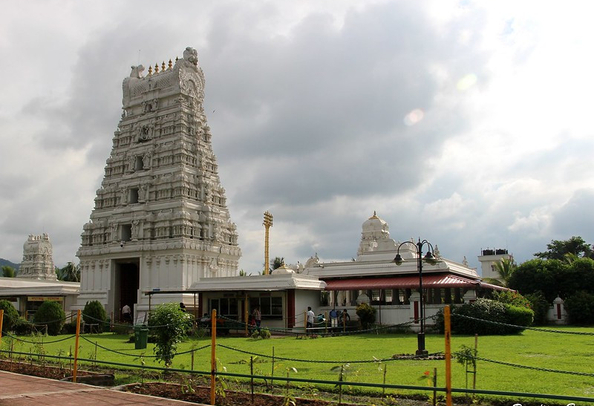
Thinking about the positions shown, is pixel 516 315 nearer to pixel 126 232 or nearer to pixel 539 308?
pixel 539 308

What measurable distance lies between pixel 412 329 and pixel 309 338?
249 inches

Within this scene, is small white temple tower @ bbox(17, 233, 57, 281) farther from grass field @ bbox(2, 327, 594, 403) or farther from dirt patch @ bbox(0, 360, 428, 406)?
dirt patch @ bbox(0, 360, 428, 406)

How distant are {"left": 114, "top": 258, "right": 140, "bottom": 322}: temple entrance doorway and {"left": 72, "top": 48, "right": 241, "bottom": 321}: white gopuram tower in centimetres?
9

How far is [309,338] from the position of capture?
3047cm

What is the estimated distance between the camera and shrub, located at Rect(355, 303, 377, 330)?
3472cm

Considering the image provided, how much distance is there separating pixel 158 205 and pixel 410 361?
115 feet

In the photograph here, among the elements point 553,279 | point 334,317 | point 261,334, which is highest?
point 553,279

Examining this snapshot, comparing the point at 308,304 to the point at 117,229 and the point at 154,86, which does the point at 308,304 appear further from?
the point at 154,86

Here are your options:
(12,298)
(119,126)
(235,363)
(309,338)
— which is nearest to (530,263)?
(309,338)

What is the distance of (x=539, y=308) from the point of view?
39.9m

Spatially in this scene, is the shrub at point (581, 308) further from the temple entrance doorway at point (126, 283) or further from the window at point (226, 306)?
the temple entrance doorway at point (126, 283)

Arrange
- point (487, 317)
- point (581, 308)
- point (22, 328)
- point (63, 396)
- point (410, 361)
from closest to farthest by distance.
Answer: point (63, 396) < point (410, 361) < point (487, 317) < point (22, 328) < point (581, 308)

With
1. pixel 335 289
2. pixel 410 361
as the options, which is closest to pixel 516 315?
pixel 335 289

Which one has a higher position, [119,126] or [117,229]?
[119,126]
